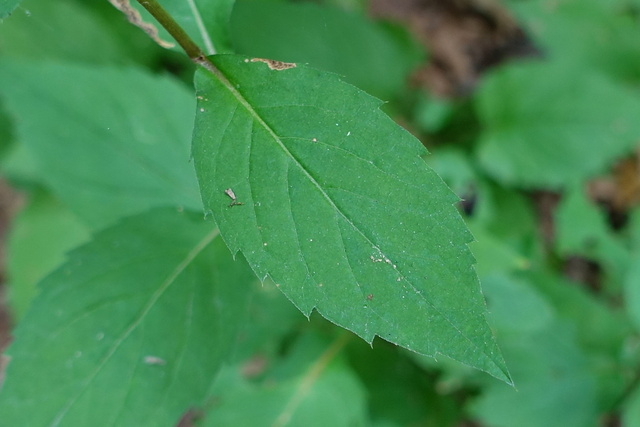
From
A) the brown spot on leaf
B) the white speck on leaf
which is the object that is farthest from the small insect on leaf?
the white speck on leaf

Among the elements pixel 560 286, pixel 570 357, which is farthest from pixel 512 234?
pixel 570 357

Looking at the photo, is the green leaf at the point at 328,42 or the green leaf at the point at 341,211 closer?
the green leaf at the point at 341,211

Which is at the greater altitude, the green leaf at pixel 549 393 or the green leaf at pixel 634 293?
the green leaf at pixel 634 293

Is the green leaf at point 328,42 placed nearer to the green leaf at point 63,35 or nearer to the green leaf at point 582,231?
the green leaf at point 63,35

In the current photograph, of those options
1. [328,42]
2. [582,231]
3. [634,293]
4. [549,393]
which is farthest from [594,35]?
[549,393]

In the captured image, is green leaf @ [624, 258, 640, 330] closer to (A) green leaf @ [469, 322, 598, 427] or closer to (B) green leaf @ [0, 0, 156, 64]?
(A) green leaf @ [469, 322, 598, 427]

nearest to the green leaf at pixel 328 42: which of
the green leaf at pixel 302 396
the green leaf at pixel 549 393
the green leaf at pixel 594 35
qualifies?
the green leaf at pixel 594 35
